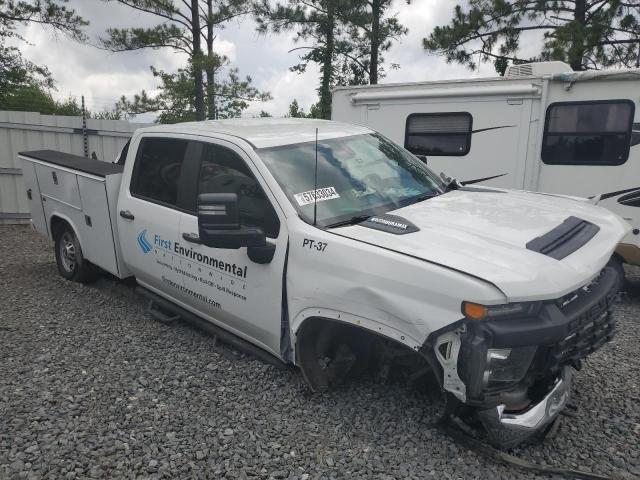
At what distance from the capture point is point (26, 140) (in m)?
9.48

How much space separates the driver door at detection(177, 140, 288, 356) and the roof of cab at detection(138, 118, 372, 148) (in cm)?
17

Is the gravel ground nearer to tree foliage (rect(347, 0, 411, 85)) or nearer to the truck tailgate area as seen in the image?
the truck tailgate area

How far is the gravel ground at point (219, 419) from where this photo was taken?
282 centimetres

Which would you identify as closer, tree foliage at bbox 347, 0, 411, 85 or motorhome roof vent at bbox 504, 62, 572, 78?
motorhome roof vent at bbox 504, 62, 572, 78

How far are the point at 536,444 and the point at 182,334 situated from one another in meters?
2.88

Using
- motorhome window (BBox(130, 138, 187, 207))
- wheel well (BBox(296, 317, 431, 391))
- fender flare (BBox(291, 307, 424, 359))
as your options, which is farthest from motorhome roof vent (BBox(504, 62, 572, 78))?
fender flare (BBox(291, 307, 424, 359))

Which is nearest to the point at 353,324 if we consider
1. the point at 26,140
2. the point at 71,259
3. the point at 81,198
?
the point at 81,198

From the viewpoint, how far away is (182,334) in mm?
4492

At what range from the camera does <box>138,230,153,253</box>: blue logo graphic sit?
169 inches

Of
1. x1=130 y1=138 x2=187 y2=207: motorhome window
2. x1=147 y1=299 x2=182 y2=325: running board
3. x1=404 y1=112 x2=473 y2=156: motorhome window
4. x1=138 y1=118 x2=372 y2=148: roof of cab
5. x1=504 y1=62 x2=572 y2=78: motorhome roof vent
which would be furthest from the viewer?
x1=404 y1=112 x2=473 y2=156: motorhome window

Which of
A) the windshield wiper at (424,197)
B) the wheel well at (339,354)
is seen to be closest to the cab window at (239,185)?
the wheel well at (339,354)

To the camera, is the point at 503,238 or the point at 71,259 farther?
the point at 71,259

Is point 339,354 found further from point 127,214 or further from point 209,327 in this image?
point 127,214

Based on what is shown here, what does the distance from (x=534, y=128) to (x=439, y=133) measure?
4.05 feet
